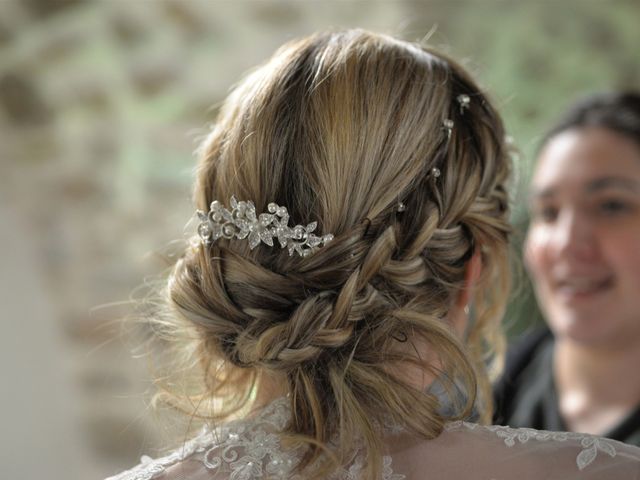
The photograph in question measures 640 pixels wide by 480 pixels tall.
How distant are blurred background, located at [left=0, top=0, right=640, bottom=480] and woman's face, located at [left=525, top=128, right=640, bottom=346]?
0.68m

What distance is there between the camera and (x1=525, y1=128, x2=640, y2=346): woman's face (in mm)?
1800

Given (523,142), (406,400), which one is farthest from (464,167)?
(523,142)

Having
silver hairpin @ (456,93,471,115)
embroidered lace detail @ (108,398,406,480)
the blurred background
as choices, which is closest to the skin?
the blurred background

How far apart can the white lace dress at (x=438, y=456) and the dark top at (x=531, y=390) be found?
0.83 metres

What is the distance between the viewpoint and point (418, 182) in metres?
1.03

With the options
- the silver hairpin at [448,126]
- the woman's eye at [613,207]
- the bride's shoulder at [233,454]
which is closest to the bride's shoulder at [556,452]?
the bride's shoulder at [233,454]

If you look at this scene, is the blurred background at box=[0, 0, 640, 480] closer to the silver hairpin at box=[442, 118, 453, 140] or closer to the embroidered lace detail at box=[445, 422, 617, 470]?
the silver hairpin at box=[442, 118, 453, 140]

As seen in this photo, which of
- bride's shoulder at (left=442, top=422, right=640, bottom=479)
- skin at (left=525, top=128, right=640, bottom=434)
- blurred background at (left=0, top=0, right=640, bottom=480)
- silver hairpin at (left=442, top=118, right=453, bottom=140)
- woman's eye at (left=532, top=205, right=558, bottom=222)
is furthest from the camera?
blurred background at (left=0, top=0, right=640, bottom=480)

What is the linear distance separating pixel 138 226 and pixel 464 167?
6.07 ft

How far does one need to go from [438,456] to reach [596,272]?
1.00m

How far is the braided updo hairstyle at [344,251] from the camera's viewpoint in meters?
0.98

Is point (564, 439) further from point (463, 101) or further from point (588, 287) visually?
point (588, 287)

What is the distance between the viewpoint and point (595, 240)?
1.83 meters

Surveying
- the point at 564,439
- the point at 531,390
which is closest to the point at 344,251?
the point at 564,439
